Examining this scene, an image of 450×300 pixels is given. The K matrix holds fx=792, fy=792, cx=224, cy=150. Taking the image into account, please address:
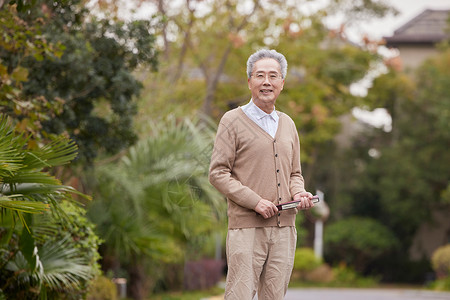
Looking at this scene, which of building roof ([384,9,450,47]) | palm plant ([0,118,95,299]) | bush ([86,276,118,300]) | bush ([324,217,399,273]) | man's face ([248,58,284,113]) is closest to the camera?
man's face ([248,58,284,113])

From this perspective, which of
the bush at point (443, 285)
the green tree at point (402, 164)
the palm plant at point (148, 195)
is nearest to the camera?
the palm plant at point (148, 195)

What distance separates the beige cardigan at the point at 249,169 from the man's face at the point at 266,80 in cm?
16

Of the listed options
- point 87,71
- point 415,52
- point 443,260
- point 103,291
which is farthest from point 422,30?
point 87,71

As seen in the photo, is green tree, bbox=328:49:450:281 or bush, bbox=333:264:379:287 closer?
green tree, bbox=328:49:450:281

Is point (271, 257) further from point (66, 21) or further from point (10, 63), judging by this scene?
point (66, 21)

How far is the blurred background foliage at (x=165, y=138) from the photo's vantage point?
7793 millimetres

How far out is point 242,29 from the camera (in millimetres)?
20422

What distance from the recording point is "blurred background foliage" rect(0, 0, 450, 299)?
7793mm

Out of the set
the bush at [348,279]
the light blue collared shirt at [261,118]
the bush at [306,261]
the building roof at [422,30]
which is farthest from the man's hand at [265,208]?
the building roof at [422,30]

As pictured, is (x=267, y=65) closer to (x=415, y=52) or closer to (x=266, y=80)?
(x=266, y=80)

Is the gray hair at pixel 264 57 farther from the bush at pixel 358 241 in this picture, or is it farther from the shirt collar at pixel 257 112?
the bush at pixel 358 241

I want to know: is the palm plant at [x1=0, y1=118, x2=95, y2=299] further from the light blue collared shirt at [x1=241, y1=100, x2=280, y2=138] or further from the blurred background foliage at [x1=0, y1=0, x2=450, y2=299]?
the light blue collared shirt at [x1=241, y1=100, x2=280, y2=138]

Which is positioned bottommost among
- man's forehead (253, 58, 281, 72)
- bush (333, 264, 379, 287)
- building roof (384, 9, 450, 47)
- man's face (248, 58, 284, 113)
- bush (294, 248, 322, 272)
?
bush (333, 264, 379, 287)

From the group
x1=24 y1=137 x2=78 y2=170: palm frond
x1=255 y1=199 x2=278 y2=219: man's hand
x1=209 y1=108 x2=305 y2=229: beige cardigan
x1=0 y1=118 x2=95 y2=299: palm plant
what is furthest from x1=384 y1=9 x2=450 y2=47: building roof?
x1=255 y1=199 x2=278 y2=219: man's hand
